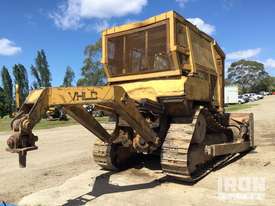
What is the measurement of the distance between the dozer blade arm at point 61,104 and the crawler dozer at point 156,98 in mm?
15

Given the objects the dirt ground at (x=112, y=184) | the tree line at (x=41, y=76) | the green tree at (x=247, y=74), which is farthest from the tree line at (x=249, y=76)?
the dirt ground at (x=112, y=184)

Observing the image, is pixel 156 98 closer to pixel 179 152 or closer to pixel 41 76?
pixel 179 152

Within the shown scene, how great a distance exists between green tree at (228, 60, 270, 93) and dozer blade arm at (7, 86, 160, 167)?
98902mm

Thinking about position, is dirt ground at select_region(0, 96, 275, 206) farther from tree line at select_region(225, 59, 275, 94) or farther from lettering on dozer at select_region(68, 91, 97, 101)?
tree line at select_region(225, 59, 275, 94)

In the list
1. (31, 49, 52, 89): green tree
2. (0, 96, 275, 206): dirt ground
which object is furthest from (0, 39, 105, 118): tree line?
(0, 96, 275, 206): dirt ground

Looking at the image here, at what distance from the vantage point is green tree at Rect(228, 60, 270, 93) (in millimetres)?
100688

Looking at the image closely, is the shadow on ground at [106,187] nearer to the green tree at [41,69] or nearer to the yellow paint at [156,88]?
the yellow paint at [156,88]

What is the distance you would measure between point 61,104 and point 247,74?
102 metres

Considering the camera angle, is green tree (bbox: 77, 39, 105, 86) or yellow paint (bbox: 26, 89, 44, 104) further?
green tree (bbox: 77, 39, 105, 86)

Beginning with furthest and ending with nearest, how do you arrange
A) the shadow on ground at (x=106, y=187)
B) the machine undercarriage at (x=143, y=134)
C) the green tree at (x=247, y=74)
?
the green tree at (x=247, y=74) < the shadow on ground at (x=106, y=187) < the machine undercarriage at (x=143, y=134)

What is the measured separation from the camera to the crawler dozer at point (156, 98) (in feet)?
19.8

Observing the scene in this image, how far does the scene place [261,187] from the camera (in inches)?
242

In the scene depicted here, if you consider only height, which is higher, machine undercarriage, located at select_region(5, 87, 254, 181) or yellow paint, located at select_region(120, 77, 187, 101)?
yellow paint, located at select_region(120, 77, 187, 101)

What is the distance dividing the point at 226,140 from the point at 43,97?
18.8 feet
